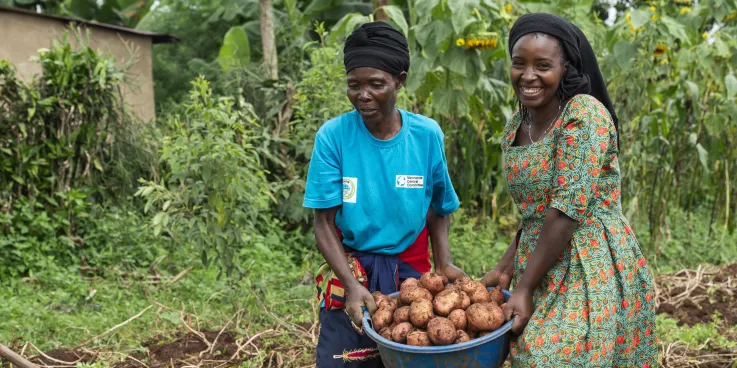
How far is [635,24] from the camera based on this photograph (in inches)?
185

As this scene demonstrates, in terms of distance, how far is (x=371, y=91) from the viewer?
8.04ft

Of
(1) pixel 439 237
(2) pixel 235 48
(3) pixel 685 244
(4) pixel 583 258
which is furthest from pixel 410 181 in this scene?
(2) pixel 235 48

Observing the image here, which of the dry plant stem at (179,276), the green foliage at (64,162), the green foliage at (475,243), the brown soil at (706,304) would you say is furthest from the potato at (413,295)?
the green foliage at (64,162)

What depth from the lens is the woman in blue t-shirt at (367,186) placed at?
2.47m

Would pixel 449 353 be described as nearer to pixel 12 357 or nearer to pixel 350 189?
pixel 350 189

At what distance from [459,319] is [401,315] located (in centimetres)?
18

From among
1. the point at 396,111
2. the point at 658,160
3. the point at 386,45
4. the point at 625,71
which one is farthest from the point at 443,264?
the point at 658,160

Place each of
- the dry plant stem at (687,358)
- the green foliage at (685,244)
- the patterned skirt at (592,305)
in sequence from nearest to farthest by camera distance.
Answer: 1. the patterned skirt at (592,305)
2. the dry plant stem at (687,358)
3. the green foliage at (685,244)

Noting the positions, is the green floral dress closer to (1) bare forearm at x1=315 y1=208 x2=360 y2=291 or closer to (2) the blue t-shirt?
(2) the blue t-shirt

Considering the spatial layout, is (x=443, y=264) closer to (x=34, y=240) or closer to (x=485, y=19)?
(x=485, y=19)

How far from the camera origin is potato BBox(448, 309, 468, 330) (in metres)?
2.17

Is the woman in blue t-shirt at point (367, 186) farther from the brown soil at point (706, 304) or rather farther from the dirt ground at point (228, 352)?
the brown soil at point (706, 304)

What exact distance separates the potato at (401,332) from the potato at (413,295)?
0.14 metres

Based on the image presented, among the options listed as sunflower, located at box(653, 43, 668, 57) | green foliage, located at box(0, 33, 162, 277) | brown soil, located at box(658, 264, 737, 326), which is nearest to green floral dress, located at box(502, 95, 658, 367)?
brown soil, located at box(658, 264, 737, 326)
